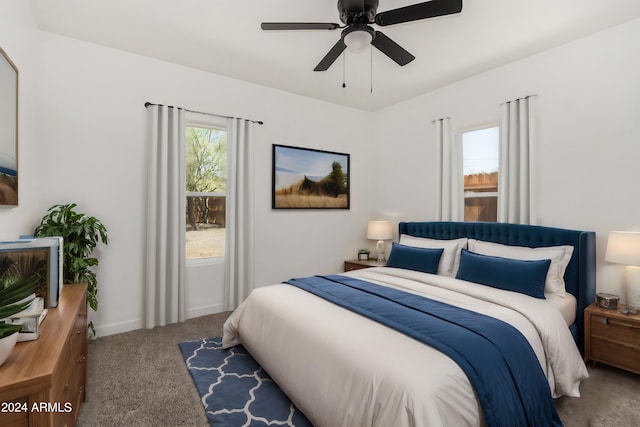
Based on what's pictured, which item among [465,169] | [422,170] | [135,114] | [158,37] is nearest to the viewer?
[158,37]

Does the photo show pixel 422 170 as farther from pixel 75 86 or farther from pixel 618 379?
pixel 75 86

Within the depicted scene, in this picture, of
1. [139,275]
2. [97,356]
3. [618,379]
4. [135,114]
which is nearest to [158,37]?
[135,114]

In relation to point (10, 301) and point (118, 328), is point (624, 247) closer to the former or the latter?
point (10, 301)

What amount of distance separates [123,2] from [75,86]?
1044mm

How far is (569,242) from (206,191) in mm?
3774

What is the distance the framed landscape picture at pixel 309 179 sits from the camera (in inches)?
167

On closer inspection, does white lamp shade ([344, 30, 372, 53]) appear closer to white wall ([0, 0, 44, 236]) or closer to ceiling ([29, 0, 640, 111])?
ceiling ([29, 0, 640, 111])

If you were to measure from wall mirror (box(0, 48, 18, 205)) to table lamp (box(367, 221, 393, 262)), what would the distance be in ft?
12.2

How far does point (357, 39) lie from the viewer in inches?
83.7

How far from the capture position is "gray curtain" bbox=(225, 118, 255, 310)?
3.82 metres

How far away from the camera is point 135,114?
10.8 ft

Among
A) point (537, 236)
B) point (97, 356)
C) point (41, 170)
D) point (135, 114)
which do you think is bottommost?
point (97, 356)

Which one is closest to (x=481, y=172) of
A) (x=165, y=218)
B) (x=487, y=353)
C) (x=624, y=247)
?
(x=624, y=247)

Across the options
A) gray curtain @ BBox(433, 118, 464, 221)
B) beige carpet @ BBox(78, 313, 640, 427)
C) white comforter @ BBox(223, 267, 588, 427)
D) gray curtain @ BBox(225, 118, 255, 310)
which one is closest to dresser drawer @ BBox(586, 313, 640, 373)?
beige carpet @ BBox(78, 313, 640, 427)
